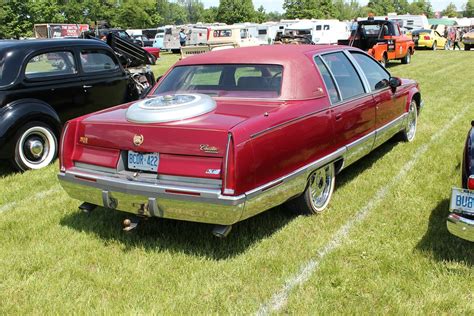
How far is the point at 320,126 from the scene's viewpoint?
414 cm

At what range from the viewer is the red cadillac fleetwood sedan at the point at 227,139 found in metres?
3.31

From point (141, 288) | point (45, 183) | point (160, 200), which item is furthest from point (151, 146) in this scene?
point (45, 183)

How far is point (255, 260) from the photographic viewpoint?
359 centimetres

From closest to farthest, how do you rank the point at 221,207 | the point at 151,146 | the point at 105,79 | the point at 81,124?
the point at 221,207 → the point at 151,146 → the point at 81,124 → the point at 105,79

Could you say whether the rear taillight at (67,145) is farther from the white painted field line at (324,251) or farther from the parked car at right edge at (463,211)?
the parked car at right edge at (463,211)

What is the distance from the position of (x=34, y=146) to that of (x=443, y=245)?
4902 millimetres

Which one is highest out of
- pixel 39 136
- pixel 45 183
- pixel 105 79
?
pixel 105 79

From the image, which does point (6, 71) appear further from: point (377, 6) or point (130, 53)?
point (377, 6)

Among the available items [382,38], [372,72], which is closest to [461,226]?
[372,72]

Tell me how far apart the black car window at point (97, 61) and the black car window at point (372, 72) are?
3.89 m

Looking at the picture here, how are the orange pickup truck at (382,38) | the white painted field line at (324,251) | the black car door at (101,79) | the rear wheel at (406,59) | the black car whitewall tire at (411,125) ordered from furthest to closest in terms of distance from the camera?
the rear wheel at (406,59), the orange pickup truck at (382,38), the black car door at (101,79), the black car whitewall tire at (411,125), the white painted field line at (324,251)

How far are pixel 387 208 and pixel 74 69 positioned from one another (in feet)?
15.5

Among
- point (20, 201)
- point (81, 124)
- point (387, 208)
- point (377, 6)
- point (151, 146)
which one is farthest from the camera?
point (377, 6)

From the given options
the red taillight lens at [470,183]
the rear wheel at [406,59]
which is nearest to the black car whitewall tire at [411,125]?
the red taillight lens at [470,183]
